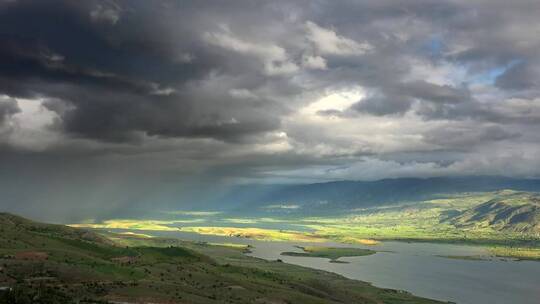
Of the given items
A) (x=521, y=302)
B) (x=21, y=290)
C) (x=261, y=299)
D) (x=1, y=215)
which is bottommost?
(x=521, y=302)

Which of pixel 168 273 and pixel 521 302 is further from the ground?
pixel 168 273

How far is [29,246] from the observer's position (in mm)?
134625

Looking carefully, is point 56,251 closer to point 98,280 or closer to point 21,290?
point 98,280

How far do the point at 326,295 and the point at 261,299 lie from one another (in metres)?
45.8

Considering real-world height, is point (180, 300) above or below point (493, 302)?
above

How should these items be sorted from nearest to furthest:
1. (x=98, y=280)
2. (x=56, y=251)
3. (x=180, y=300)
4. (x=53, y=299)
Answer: (x=53, y=299)
(x=180, y=300)
(x=98, y=280)
(x=56, y=251)

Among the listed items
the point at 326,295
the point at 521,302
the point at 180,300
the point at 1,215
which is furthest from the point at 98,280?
the point at 521,302

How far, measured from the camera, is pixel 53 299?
3115 inches

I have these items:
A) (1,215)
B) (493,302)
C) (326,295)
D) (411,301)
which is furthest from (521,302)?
(1,215)

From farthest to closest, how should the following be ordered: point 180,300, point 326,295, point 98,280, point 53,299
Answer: point 326,295, point 98,280, point 180,300, point 53,299

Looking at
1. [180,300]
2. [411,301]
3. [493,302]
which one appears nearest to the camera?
[180,300]

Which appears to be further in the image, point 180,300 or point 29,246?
point 29,246

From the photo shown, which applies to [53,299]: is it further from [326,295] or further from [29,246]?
[326,295]

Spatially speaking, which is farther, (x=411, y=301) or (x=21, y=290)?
(x=411, y=301)
